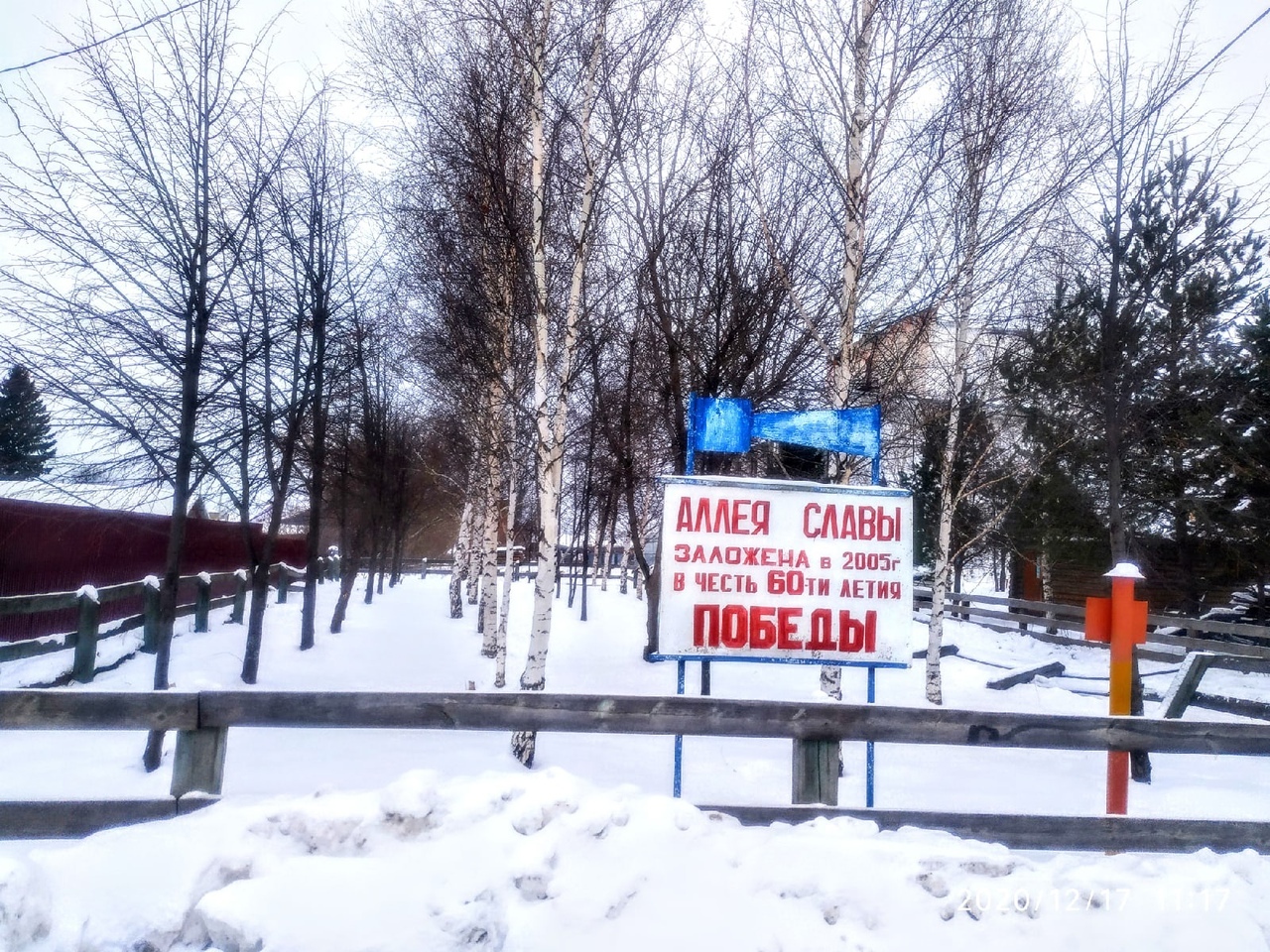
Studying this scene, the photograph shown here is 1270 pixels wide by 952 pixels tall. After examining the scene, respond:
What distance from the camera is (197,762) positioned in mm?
3992

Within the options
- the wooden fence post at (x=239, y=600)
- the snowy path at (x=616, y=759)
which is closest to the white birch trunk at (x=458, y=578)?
the wooden fence post at (x=239, y=600)

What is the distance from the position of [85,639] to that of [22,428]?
5.20m

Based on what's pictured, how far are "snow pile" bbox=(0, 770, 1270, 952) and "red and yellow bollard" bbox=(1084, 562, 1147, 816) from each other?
3.63 ft

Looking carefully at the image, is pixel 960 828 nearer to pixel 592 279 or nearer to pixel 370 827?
pixel 370 827

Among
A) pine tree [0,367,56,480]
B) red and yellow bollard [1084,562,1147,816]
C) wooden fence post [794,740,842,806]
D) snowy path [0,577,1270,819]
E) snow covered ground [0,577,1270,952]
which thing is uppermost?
pine tree [0,367,56,480]

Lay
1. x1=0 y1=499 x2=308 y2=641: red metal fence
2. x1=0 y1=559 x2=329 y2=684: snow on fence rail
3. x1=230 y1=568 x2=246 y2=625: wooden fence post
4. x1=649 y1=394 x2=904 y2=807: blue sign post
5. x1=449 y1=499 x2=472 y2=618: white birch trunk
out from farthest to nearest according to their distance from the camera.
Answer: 1. x1=449 y1=499 x2=472 y2=618: white birch trunk
2. x1=230 y1=568 x2=246 y2=625: wooden fence post
3. x1=0 y1=499 x2=308 y2=641: red metal fence
4. x1=0 y1=559 x2=329 y2=684: snow on fence rail
5. x1=649 y1=394 x2=904 y2=807: blue sign post

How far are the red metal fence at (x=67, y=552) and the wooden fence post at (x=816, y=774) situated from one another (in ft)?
26.2

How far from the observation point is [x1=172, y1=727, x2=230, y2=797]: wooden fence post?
3.96 metres

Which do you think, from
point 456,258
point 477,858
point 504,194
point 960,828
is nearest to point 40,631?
point 456,258

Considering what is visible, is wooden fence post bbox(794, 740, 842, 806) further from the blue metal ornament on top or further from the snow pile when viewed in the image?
the blue metal ornament on top

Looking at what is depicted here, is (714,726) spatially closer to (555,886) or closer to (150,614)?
(555,886)

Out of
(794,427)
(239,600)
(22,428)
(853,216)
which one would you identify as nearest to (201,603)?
(239,600)

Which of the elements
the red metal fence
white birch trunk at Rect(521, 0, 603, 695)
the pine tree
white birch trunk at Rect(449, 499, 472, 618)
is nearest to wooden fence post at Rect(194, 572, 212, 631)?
the red metal fence

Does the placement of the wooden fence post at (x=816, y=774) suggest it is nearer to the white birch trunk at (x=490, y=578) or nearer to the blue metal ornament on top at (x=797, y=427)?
the blue metal ornament on top at (x=797, y=427)
